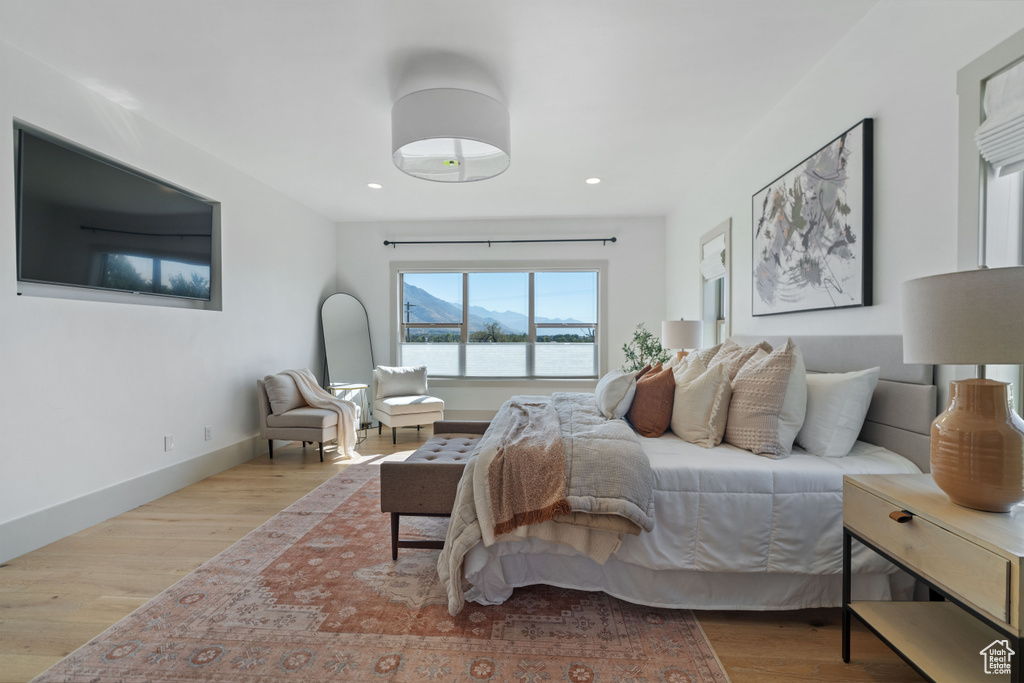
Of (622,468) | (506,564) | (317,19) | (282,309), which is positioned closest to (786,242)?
(622,468)

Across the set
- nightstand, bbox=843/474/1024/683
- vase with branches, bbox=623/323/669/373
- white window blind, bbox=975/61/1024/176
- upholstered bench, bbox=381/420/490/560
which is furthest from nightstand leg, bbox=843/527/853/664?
vase with branches, bbox=623/323/669/373

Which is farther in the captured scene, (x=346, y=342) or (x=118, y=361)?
(x=346, y=342)

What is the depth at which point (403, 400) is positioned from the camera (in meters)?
5.36

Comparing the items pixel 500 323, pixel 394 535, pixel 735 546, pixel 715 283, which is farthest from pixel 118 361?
pixel 715 283

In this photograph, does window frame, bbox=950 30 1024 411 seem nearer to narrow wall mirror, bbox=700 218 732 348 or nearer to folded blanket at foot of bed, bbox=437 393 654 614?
folded blanket at foot of bed, bbox=437 393 654 614

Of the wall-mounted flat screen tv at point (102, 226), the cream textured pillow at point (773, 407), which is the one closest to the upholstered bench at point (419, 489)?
the cream textured pillow at point (773, 407)

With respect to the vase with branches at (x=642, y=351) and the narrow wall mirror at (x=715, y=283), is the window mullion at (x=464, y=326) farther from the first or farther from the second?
the narrow wall mirror at (x=715, y=283)

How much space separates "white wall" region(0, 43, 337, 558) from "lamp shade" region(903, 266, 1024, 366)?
12.9 ft

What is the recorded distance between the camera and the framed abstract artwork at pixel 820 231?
2.28 meters

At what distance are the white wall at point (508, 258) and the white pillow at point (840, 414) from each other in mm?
4001

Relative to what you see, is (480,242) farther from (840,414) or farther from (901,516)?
(901,516)

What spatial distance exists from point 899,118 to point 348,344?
18.5 ft

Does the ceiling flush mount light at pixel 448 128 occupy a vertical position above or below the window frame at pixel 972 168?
above

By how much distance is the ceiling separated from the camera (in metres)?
2.22
